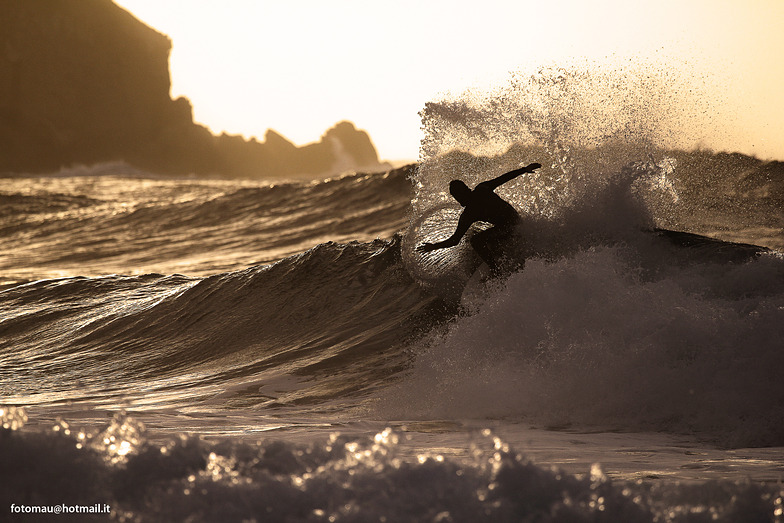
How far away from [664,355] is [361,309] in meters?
4.19

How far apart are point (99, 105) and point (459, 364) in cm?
13397

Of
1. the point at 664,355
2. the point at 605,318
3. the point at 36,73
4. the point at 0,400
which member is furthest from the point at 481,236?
the point at 36,73

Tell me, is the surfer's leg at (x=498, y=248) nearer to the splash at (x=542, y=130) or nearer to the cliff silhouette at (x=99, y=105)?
the splash at (x=542, y=130)

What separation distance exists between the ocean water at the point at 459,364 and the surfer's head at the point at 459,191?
80 centimetres

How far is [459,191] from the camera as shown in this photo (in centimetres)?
756

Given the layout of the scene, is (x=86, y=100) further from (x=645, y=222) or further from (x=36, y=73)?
(x=645, y=222)

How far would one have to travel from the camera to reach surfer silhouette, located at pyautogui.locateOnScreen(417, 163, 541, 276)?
298 inches

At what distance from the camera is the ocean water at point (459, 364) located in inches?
107

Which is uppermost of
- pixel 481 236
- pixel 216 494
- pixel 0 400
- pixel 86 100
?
pixel 86 100

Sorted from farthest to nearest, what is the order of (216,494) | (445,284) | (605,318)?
(445,284), (605,318), (216,494)

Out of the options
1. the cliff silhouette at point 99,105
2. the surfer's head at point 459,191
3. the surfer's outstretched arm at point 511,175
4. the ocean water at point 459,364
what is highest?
the cliff silhouette at point 99,105

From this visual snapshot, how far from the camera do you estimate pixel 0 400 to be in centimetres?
687

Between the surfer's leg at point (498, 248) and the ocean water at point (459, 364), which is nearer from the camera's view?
the ocean water at point (459, 364)

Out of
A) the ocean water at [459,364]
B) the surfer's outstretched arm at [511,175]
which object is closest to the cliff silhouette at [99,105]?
the ocean water at [459,364]
